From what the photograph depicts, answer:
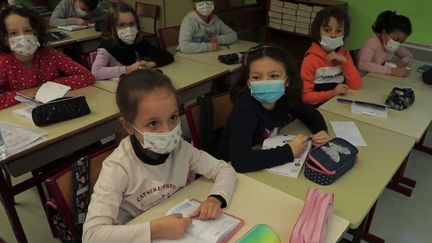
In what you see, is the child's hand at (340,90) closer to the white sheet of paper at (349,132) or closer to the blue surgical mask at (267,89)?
the white sheet of paper at (349,132)

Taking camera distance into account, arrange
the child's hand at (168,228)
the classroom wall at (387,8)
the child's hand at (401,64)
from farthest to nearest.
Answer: the classroom wall at (387,8) < the child's hand at (401,64) < the child's hand at (168,228)

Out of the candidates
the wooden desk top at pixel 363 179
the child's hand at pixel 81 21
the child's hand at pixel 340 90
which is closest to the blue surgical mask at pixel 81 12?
the child's hand at pixel 81 21

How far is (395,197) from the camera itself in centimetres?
253

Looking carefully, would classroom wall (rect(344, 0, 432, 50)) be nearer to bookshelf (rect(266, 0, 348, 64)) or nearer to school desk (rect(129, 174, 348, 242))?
bookshelf (rect(266, 0, 348, 64))

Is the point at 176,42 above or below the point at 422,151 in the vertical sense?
above

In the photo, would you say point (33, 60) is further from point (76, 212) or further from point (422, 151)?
point (422, 151)

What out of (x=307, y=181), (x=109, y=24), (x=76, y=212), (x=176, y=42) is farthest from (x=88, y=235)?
(x=176, y=42)

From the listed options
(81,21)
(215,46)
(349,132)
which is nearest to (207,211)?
(349,132)

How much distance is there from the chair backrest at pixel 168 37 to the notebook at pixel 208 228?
2332 mm

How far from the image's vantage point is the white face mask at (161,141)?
123 cm

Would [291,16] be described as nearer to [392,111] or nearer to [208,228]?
[392,111]

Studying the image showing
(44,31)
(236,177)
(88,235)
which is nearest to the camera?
(88,235)

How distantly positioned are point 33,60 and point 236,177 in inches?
64.3

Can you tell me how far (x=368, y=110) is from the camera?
82.0 inches
